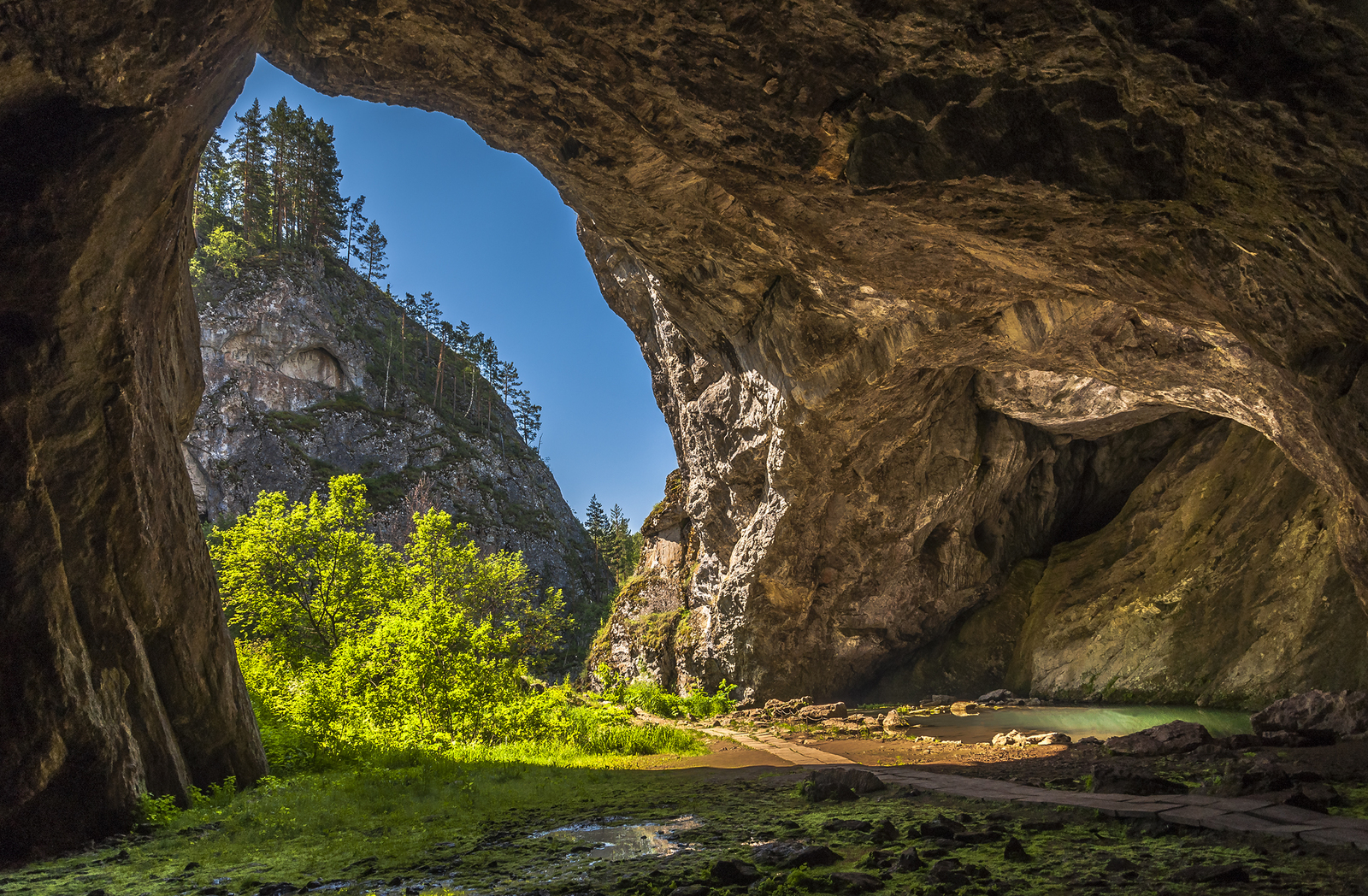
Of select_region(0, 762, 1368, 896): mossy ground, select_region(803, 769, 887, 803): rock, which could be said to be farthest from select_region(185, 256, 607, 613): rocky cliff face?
select_region(803, 769, 887, 803): rock

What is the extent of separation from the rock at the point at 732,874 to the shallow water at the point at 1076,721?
10.2m

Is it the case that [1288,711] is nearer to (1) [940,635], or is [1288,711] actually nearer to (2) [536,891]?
(2) [536,891]

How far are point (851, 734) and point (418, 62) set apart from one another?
549 inches

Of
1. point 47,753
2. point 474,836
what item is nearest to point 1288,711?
point 474,836

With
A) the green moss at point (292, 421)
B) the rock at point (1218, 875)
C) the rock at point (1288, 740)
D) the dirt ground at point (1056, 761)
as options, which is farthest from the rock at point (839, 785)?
the green moss at point (292, 421)

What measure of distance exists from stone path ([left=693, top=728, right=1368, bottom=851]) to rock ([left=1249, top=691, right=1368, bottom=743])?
5.48 metres

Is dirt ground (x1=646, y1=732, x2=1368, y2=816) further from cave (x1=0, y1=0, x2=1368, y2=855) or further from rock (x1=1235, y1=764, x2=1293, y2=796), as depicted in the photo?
cave (x1=0, y1=0, x2=1368, y2=855)

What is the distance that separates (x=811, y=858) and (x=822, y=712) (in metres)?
15.2

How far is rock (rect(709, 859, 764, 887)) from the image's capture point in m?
3.71

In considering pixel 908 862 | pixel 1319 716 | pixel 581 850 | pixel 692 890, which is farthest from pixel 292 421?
pixel 1319 716

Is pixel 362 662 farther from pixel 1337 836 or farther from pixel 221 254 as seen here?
pixel 221 254

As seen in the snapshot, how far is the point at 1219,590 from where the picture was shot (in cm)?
1659

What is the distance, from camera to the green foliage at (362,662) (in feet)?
34.2

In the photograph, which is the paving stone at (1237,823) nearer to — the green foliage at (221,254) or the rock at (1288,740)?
the rock at (1288,740)
